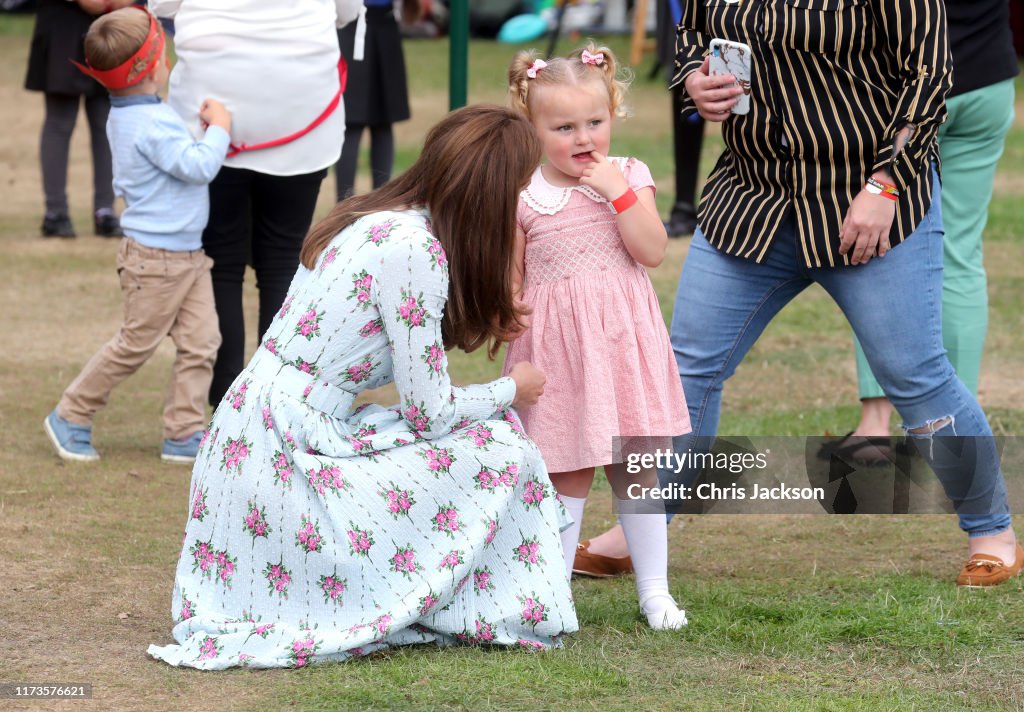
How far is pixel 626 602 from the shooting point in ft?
12.5

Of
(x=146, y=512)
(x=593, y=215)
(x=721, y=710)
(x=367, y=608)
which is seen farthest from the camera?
(x=146, y=512)

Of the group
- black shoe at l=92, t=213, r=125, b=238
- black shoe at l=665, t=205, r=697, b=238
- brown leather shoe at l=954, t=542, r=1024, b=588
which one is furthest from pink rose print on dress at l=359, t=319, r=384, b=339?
black shoe at l=92, t=213, r=125, b=238

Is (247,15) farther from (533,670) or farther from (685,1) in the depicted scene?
(533,670)

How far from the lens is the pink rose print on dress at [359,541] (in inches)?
130

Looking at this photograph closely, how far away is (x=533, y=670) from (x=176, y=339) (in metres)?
2.23

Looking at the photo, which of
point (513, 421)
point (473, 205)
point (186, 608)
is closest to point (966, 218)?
point (513, 421)

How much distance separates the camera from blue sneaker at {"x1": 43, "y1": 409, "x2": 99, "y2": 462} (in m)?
5.08

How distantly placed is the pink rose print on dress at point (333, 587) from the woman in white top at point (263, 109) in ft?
6.48

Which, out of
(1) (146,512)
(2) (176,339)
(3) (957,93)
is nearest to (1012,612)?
(3) (957,93)

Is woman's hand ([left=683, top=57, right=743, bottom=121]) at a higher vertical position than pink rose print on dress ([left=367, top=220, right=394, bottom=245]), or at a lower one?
higher

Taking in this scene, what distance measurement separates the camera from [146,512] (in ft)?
15.0

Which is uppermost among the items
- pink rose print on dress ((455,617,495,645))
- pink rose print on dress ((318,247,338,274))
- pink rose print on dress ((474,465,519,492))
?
pink rose print on dress ((318,247,338,274))

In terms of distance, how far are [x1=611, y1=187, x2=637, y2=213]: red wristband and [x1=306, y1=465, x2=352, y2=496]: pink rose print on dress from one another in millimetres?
844

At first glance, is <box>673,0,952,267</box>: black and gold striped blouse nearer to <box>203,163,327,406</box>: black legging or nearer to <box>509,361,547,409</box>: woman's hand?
<box>509,361,547,409</box>: woman's hand
